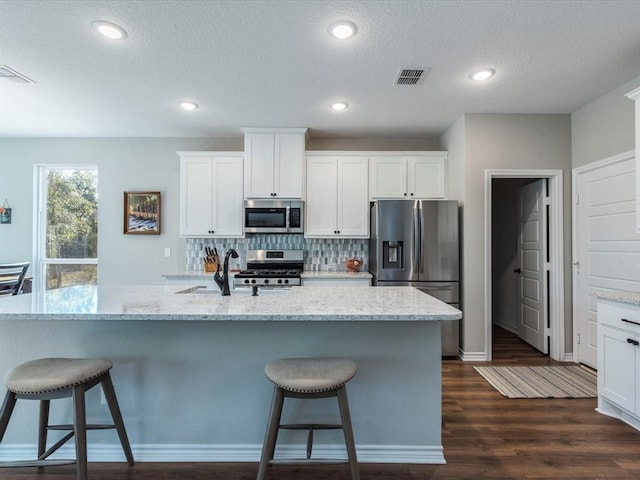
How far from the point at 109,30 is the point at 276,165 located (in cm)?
211

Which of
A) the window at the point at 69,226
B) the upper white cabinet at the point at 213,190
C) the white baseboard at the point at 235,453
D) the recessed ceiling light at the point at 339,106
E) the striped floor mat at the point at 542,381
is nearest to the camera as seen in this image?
the white baseboard at the point at 235,453

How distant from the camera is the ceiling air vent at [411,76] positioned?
267 cm

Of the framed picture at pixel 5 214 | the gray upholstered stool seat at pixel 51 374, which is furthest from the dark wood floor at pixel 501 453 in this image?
the framed picture at pixel 5 214

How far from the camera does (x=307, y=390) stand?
4.85 ft

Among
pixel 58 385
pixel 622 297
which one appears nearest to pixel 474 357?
pixel 622 297

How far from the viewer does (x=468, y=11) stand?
6.53ft

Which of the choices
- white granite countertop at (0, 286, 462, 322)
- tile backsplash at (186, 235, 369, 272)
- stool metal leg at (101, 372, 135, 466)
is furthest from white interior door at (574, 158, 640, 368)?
stool metal leg at (101, 372, 135, 466)

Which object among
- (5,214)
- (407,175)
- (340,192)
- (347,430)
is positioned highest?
(407,175)

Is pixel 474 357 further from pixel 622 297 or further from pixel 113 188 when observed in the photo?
pixel 113 188

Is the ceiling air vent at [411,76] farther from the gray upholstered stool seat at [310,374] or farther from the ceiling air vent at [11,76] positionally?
the ceiling air vent at [11,76]

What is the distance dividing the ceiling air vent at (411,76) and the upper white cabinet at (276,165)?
149 centimetres

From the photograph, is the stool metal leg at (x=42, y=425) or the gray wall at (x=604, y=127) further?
the gray wall at (x=604, y=127)

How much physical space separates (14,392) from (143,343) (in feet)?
1.77

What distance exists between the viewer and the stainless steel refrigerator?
3658 mm
